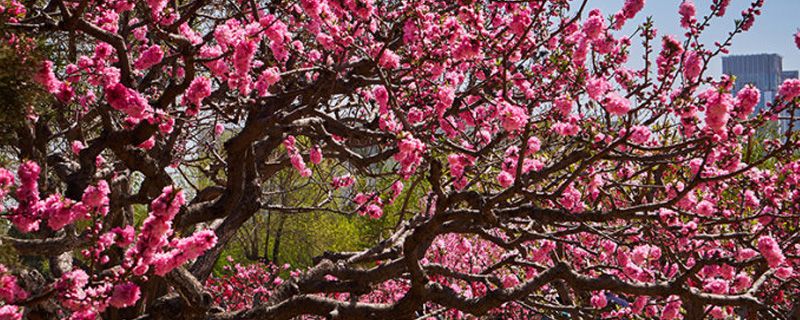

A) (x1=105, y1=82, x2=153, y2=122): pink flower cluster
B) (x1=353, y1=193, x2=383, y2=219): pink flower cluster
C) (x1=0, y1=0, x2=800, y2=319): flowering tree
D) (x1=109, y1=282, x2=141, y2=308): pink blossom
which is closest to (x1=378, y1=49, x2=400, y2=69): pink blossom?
(x1=0, y1=0, x2=800, y2=319): flowering tree

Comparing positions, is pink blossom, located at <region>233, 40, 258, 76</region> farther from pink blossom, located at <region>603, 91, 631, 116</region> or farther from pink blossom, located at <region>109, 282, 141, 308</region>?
pink blossom, located at <region>603, 91, 631, 116</region>

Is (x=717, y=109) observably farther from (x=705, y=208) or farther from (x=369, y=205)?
(x=369, y=205)

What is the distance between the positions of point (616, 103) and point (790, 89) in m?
1.96

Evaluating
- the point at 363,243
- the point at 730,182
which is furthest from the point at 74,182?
the point at 363,243

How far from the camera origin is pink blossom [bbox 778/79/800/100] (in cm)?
536

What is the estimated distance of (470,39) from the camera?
4.80 meters

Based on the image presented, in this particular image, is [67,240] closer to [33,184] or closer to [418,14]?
[33,184]

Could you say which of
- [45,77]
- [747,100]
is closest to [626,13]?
[747,100]

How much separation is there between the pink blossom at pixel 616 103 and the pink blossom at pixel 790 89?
186 centimetres

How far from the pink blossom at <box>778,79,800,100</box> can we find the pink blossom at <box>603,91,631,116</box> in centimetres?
186

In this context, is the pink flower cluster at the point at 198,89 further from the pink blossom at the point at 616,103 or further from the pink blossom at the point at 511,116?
the pink blossom at the point at 616,103

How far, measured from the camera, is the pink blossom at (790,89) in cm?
536

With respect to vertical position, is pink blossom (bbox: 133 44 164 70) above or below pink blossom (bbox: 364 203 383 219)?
below

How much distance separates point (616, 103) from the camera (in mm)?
4352
